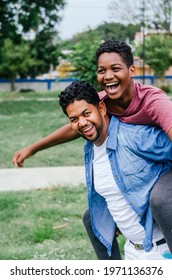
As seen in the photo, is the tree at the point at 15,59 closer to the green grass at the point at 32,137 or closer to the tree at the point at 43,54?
the tree at the point at 43,54

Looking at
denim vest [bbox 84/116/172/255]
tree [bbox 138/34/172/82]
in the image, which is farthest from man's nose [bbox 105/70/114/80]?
tree [bbox 138/34/172/82]

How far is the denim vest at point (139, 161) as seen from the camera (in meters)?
2.76

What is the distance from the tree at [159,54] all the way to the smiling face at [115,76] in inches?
1305

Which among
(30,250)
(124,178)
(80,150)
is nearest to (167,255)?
(124,178)

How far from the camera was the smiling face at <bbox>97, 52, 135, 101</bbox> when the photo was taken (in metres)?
2.80

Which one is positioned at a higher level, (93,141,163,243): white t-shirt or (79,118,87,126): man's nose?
(79,118,87,126): man's nose

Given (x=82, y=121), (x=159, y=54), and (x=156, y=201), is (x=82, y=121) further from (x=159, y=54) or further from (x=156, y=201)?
(x=159, y=54)

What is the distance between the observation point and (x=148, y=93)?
283cm

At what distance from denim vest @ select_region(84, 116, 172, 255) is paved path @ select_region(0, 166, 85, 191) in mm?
3909

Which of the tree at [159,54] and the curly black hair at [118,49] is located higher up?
the curly black hair at [118,49]

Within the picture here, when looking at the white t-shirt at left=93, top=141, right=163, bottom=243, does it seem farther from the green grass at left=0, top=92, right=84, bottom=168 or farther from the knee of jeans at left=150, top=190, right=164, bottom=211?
the green grass at left=0, top=92, right=84, bottom=168

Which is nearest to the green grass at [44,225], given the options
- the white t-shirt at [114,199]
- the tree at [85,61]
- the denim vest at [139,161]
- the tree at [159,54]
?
the white t-shirt at [114,199]
